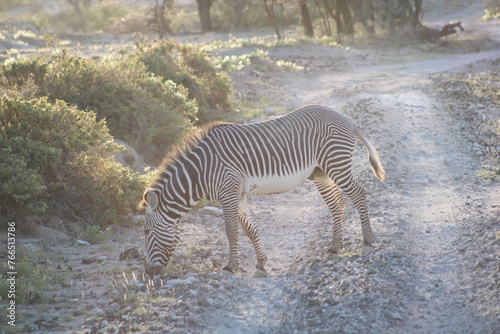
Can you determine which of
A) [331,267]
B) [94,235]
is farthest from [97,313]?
[331,267]

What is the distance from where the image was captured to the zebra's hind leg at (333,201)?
660 cm

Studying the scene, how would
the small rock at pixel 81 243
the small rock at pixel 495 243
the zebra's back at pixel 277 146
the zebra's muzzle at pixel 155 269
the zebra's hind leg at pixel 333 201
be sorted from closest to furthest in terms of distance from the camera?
the zebra's muzzle at pixel 155 269 → the small rock at pixel 495 243 → the zebra's back at pixel 277 146 → the zebra's hind leg at pixel 333 201 → the small rock at pixel 81 243

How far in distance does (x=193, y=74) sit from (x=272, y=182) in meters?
9.41

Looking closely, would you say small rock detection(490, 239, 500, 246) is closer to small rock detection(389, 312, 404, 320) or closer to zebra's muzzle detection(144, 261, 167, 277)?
small rock detection(389, 312, 404, 320)

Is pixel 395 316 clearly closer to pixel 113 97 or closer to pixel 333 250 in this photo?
pixel 333 250

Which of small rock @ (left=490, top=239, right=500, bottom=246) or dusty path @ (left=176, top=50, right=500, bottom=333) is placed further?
small rock @ (left=490, top=239, right=500, bottom=246)

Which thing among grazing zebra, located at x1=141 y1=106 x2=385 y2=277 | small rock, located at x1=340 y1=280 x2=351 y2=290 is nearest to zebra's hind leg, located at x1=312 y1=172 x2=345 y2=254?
grazing zebra, located at x1=141 y1=106 x2=385 y2=277

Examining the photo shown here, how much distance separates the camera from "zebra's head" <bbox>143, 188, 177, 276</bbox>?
231 inches

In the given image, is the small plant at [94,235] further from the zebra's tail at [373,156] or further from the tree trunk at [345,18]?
the tree trunk at [345,18]

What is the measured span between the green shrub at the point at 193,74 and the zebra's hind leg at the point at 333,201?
685cm

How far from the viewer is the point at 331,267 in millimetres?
6039

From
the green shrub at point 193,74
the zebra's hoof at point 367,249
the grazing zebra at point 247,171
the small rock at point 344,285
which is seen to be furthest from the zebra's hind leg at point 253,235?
the green shrub at point 193,74

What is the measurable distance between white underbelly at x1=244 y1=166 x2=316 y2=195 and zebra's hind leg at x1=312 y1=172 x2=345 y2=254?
38cm

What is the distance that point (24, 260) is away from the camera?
6172mm
